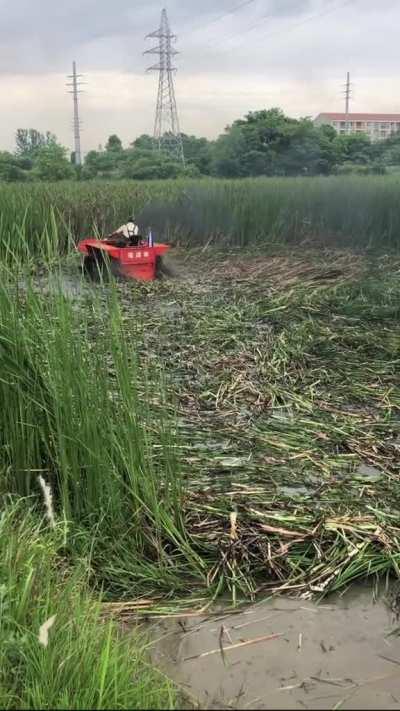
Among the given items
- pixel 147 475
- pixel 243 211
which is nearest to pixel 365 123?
pixel 243 211

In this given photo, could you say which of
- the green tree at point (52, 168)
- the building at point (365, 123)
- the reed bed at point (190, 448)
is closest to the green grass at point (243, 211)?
the reed bed at point (190, 448)

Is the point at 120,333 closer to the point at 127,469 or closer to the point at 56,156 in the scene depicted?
the point at 127,469

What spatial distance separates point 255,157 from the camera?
1741 centimetres

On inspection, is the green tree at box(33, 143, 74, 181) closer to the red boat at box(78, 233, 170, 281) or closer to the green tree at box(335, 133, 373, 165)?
the green tree at box(335, 133, 373, 165)

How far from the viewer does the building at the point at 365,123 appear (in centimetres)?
1570

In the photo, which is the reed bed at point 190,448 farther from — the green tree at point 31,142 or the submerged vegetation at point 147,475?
the green tree at point 31,142

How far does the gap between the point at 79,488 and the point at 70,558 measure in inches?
10.5

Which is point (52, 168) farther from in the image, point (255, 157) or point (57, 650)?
point (57, 650)

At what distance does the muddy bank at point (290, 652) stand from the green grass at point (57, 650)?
0.60 ft

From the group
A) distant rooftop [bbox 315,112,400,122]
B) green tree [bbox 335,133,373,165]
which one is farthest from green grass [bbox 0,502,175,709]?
distant rooftop [bbox 315,112,400,122]

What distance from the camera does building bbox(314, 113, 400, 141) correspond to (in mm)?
15703

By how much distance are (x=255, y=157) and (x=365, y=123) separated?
12.3ft

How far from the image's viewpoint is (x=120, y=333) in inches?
101

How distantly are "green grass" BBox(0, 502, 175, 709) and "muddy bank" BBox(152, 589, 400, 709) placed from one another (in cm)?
18
